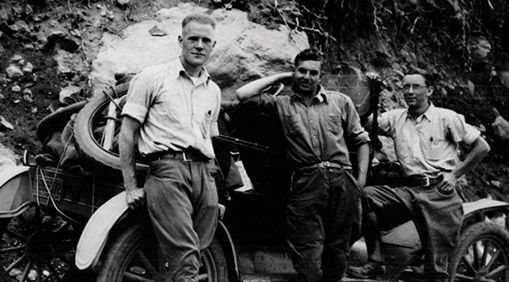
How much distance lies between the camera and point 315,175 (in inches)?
184

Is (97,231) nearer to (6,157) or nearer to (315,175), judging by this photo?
(315,175)

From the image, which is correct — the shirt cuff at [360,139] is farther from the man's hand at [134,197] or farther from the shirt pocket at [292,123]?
the man's hand at [134,197]

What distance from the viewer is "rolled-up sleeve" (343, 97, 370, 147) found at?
16.3 ft

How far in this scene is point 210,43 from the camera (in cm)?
407

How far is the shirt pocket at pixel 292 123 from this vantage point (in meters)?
4.80

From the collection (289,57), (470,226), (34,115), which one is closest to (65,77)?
(34,115)

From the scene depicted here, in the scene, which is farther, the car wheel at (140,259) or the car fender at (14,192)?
the car fender at (14,192)

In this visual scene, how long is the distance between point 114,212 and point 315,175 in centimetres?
146

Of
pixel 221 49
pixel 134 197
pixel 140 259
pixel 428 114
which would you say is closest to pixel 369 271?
pixel 428 114

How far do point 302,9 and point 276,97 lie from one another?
A: 2.84m

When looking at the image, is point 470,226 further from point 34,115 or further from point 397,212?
point 34,115

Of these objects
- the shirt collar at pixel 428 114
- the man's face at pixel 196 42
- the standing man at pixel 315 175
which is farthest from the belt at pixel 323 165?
the shirt collar at pixel 428 114

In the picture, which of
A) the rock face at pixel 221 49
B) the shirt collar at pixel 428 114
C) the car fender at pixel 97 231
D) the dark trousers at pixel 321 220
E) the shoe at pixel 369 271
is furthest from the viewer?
the shirt collar at pixel 428 114

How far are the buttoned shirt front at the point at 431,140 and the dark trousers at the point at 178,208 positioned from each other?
2373 millimetres
